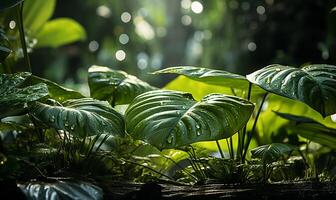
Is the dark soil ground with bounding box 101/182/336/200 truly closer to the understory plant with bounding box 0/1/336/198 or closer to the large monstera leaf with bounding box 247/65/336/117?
the understory plant with bounding box 0/1/336/198

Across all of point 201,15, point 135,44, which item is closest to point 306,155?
point 201,15

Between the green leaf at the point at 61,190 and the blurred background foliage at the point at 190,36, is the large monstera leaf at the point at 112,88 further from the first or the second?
the blurred background foliage at the point at 190,36

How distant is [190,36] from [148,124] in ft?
13.1

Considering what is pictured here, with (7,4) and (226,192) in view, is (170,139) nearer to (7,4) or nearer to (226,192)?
→ (226,192)

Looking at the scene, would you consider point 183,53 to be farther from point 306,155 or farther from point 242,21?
point 306,155

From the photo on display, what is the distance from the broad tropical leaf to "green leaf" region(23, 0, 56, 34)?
3.91ft

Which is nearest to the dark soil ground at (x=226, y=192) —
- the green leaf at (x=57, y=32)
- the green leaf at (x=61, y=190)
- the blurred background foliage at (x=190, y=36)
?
the green leaf at (x=61, y=190)

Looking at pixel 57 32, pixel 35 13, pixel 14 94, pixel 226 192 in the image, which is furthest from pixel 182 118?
pixel 57 32

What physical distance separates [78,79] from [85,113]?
133 inches

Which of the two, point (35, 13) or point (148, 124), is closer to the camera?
point (148, 124)

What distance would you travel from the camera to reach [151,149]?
1.39 metres

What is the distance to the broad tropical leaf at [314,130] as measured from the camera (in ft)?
4.14

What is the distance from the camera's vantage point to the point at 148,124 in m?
0.95

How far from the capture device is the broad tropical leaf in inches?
49.7
